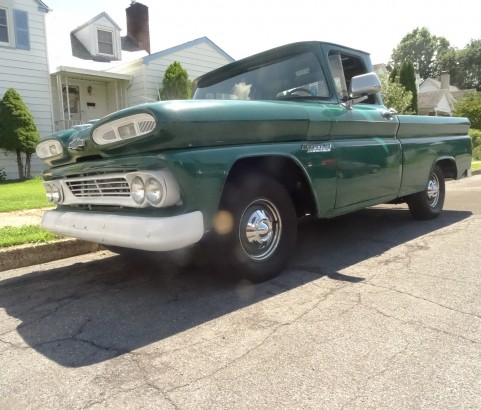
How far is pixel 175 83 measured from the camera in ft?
48.6

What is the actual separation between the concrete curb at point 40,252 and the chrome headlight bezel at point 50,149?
100 cm

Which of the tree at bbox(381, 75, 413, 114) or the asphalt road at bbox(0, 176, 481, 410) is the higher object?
the tree at bbox(381, 75, 413, 114)

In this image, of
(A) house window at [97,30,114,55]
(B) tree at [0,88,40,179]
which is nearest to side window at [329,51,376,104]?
(B) tree at [0,88,40,179]

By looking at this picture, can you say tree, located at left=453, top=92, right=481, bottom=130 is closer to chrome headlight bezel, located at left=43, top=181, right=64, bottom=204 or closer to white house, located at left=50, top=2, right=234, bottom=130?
white house, located at left=50, top=2, right=234, bottom=130

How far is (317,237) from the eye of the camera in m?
4.86

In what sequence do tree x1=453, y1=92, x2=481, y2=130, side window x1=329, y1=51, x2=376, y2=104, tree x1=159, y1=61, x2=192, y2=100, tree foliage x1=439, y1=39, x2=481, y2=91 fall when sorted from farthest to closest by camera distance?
tree foliage x1=439, y1=39, x2=481, y2=91, tree x1=453, y1=92, x2=481, y2=130, tree x1=159, y1=61, x2=192, y2=100, side window x1=329, y1=51, x2=376, y2=104

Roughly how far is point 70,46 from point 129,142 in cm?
1503

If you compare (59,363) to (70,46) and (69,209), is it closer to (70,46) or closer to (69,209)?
(69,209)

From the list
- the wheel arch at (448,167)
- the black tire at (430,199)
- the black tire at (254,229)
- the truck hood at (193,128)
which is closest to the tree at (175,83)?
the wheel arch at (448,167)

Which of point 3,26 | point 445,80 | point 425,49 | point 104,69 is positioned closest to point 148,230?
point 3,26

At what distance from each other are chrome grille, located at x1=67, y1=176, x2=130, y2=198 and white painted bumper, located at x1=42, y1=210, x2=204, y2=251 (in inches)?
6.4

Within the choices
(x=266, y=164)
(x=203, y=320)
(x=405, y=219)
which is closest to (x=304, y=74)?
(x=266, y=164)

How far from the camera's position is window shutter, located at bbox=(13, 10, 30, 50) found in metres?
12.9

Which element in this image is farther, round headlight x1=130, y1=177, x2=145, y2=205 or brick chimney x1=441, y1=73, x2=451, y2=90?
brick chimney x1=441, y1=73, x2=451, y2=90
